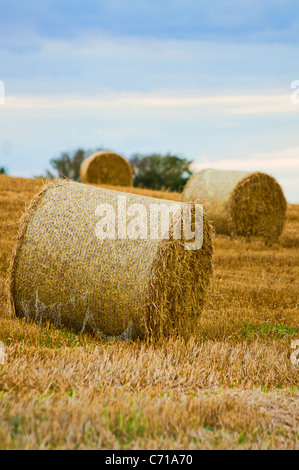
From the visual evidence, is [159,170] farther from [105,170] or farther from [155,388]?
[155,388]

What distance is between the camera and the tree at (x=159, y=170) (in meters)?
46.1

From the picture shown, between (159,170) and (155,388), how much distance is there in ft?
142

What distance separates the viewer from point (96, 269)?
5695 mm

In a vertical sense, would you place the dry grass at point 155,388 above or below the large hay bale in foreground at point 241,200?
below

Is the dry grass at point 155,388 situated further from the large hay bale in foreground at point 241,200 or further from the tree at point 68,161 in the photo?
the tree at point 68,161

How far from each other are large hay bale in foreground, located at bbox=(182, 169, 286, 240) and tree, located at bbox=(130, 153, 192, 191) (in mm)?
29758

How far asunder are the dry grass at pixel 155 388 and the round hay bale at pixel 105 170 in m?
16.3

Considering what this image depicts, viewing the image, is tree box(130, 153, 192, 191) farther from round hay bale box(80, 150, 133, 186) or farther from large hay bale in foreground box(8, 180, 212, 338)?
large hay bale in foreground box(8, 180, 212, 338)

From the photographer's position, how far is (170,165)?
157ft

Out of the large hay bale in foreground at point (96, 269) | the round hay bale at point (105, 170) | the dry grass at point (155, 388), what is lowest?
the dry grass at point (155, 388)

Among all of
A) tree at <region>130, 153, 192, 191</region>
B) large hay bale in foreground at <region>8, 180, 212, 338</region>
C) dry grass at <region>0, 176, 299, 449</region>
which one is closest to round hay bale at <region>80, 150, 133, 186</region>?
dry grass at <region>0, 176, 299, 449</region>

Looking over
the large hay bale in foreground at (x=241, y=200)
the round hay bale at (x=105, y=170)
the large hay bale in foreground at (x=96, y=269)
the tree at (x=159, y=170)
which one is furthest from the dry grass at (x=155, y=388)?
the tree at (x=159, y=170)
